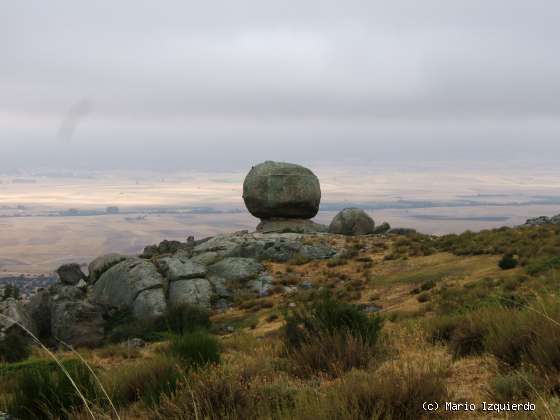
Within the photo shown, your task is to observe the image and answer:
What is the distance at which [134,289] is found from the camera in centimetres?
2528

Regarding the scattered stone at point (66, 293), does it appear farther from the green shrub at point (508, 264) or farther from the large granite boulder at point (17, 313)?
the green shrub at point (508, 264)

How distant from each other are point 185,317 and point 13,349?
744 centimetres

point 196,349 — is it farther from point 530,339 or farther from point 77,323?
point 77,323

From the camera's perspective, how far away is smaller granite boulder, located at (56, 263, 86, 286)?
30016mm

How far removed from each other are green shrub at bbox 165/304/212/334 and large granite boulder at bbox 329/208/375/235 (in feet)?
59.0

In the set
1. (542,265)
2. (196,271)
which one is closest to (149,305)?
(196,271)

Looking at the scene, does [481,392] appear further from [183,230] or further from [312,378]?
[183,230]

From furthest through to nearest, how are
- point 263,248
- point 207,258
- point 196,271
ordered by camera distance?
point 263,248, point 207,258, point 196,271

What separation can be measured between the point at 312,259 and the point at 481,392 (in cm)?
2520

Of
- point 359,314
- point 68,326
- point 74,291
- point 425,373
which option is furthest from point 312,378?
point 74,291

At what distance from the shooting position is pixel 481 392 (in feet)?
20.4

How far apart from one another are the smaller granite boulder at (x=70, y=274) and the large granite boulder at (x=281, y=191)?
13762 millimetres

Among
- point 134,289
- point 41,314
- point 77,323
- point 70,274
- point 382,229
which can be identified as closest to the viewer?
point 77,323

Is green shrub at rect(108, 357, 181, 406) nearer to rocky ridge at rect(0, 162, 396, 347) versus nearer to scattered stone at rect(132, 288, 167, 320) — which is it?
rocky ridge at rect(0, 162, 396, 347)
